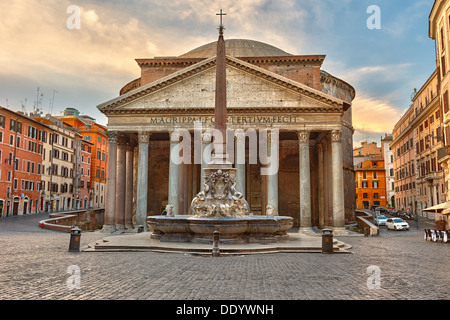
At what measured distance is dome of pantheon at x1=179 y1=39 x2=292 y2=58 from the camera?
144 ft

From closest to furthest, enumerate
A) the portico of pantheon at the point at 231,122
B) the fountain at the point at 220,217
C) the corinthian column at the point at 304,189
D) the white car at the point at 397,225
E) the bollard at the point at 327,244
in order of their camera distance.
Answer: the bollard at the point at 327,244, the fountain at the point at 220,217, the corinthian column at the point at 304,189, the portico of pantheon at the point at 231,122, the white car at the point at 397,225

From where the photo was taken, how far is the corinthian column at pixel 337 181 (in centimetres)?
2777

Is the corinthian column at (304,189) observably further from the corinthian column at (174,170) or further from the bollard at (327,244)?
the bollard at (327,244)

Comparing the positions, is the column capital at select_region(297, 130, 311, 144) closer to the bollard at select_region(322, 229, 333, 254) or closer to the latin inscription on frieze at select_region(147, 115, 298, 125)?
the latin inscription on frieze at select_region(147, 115, 298, 125)

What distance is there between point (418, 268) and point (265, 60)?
28721 millimetres

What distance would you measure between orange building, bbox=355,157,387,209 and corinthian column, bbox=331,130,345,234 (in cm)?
4539

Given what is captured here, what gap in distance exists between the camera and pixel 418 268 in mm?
10992

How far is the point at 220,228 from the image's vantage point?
47.5 feet

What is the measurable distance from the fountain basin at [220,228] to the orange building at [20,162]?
29.6 metres

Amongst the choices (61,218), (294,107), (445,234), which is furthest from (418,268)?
(61,218)

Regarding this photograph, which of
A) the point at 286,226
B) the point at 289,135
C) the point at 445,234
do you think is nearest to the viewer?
the point at 286,226

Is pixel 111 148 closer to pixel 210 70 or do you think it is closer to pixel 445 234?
pixel 210 70

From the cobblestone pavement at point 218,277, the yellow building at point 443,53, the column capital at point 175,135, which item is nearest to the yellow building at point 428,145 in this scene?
the yellow building at point 443,53

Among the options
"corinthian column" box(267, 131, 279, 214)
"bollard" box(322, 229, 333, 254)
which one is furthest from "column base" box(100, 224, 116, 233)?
"bollard" box(322, 229, 333, 254)
